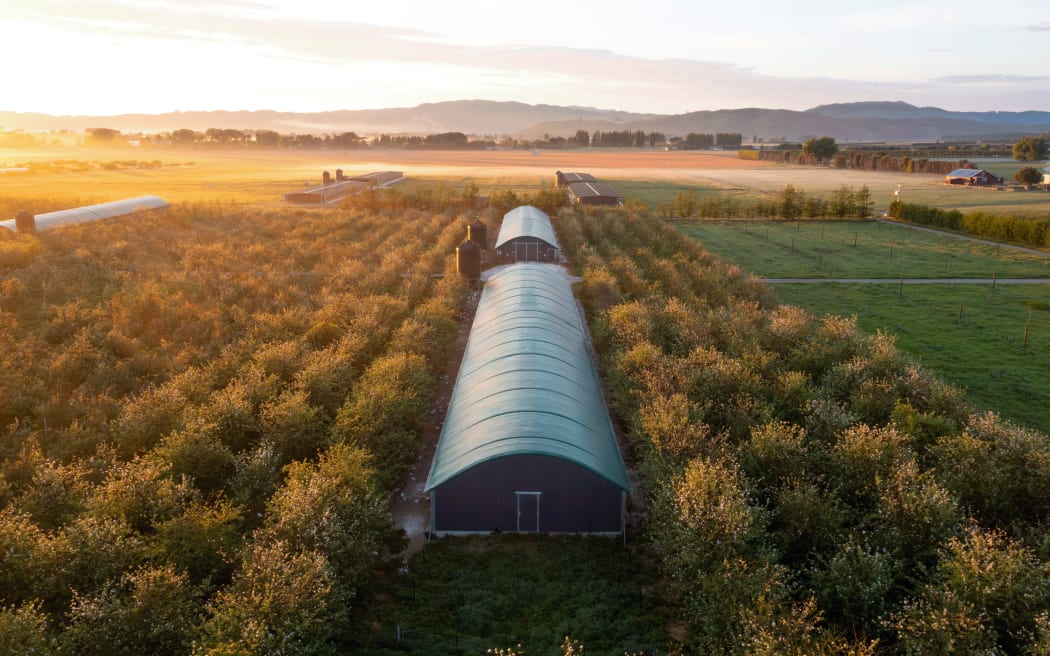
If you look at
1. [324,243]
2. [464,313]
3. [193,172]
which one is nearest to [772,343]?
[464,313]

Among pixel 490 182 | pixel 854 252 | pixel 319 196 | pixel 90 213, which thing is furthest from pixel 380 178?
pixel 854 252

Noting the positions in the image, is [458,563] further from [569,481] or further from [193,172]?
[193,172]

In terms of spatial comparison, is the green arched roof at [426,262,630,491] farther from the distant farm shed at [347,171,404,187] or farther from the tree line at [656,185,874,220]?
the distant farm shed at [347,171,404,187]

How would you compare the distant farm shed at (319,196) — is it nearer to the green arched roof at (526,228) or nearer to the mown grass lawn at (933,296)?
the green arched roof at (526,228)

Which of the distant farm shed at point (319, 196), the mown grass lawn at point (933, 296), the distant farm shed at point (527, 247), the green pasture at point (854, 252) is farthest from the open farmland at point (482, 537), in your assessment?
the distant farm shed at point (319, 196)

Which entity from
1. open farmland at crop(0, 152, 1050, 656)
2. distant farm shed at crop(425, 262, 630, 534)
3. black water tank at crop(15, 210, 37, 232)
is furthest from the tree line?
distant farm shed at crop(425, 262, 630, 534)
